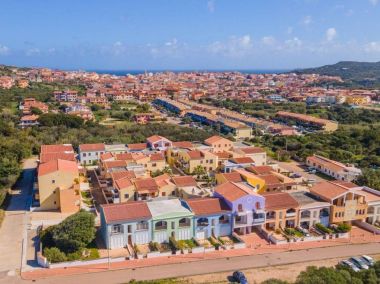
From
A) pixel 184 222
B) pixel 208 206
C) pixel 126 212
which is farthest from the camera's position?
pixel 208 206

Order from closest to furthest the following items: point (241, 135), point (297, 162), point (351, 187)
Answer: point (351, 187)
point (297, 162)
point (241, 135)

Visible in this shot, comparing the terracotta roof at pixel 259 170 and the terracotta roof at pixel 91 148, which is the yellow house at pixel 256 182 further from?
the terracotta roof at pixel 91 148

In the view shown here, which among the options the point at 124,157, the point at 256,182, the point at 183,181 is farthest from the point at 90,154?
the point at 256,182

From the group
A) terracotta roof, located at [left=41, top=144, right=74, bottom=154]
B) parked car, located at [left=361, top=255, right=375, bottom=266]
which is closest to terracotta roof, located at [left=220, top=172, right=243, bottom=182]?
parked car, located at [left=361, top=255, right=375, bottom=266]

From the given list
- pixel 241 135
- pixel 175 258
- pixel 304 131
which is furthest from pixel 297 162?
pixel 175 258

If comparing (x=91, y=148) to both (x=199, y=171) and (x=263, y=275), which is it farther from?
(x=263, y=275)

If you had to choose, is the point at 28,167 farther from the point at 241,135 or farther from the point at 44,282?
the point at 241,135
